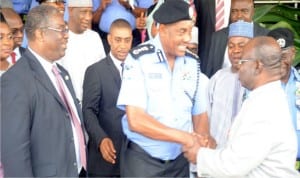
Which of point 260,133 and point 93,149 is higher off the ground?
point 260,133

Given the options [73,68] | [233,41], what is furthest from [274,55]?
[73,68]

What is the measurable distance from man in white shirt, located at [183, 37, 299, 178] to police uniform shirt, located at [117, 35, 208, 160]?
14.7 inches

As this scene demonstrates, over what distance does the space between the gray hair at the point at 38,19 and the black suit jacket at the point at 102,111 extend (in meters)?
1.08

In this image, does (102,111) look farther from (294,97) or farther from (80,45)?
(294,97)

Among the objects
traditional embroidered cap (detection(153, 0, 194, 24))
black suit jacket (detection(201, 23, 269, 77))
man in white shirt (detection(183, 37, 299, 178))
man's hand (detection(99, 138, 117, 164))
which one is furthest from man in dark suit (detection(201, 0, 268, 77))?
man in white shirt (detection(183, 37, 299, 178))

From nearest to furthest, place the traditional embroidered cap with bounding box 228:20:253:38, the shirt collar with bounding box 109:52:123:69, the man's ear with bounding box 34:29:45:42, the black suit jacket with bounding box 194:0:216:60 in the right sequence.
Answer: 1. the man's ear with bounding box 34:29:45:42
2. the traditional embroidered cap with bounding box 228:20:253:38
3. the shirt collar with bounding box 109:52:123:69
4. the black suit jacket with bounding box 194:0:216:60

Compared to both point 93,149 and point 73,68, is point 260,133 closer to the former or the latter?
point 93,149

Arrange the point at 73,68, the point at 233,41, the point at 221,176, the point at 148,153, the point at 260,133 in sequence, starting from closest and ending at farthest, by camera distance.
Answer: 1. the point at 260,133
2. the point at 221,176
3. the point at 148,153
4. the point at 233,41
5. the point at 73,68

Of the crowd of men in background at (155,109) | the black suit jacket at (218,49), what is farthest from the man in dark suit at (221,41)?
the crowd of men in background at (155,109)

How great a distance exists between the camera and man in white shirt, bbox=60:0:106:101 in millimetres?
4426

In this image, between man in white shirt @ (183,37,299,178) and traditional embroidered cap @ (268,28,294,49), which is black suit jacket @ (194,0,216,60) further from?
man in white shirt @ (183,37,299,178)

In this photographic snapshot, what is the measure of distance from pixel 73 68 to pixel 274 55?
2012 mm

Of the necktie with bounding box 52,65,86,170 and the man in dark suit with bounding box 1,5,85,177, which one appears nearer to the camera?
the man in dark suit with bounding box 1,5,85,177

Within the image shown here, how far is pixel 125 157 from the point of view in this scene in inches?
131
